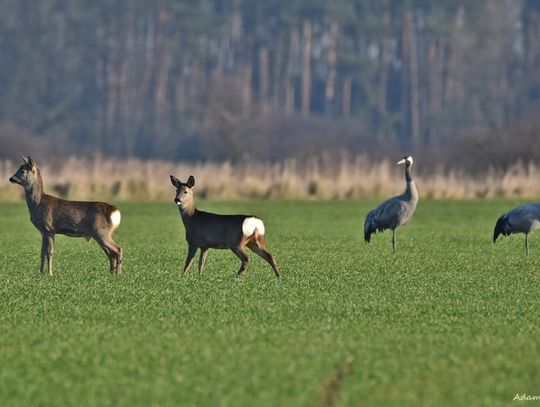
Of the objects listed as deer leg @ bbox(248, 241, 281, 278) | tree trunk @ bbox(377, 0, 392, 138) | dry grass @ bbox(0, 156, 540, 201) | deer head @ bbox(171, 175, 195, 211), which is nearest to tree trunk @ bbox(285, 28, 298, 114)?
tree trunk @ bbox(377, 0, 392, 138)

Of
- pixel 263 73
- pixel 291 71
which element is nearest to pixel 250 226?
pixel 263 73

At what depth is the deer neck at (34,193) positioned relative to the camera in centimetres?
1438

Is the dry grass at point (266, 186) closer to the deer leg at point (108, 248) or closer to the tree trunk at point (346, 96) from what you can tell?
the deer leg at point (108, 248)

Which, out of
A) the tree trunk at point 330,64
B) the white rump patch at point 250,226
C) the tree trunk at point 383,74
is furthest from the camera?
the tree trunk at point 330,64

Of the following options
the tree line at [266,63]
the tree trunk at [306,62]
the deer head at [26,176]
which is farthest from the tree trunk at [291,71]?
the deer head at [26,176]

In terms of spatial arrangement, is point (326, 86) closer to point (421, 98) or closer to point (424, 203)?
point (421, 98)

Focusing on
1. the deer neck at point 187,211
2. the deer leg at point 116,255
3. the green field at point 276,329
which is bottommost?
the green field at point 276,329

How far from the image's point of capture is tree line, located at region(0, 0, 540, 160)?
90.1 meters

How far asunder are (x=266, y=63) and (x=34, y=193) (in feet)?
274

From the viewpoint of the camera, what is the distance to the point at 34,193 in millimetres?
14484

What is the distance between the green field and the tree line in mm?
69495

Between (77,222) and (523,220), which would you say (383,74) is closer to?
(523,220)

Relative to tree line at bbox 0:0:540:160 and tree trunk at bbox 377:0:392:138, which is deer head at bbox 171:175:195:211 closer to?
tree line at bbox 0:0:540:160

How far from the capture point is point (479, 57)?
9425cm
